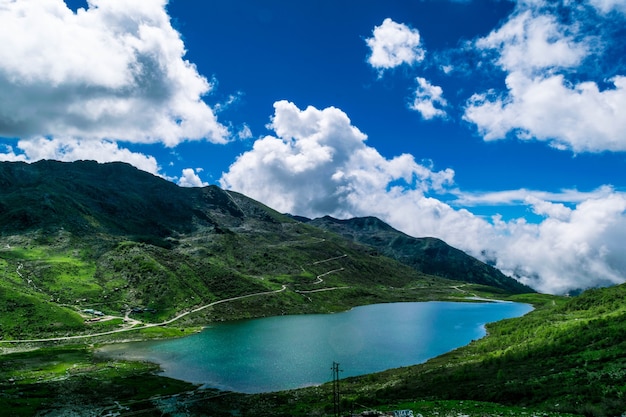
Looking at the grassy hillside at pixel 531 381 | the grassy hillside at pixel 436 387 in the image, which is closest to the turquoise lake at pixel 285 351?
the grassy hillside at pixel 436 387

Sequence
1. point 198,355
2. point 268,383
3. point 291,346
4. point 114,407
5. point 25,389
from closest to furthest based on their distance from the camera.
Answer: point 114,407 < point 25,389 < point 268,383 < point 198,355 < point 291,346

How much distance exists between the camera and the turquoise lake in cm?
10806

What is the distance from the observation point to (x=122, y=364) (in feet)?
394

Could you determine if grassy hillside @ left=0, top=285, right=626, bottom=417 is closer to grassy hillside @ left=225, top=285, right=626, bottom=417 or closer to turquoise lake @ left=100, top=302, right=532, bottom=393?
grassy hillside @ left=225, top=285, right=626, bottom=417

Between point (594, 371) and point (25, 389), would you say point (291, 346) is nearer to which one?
point (25, 389)

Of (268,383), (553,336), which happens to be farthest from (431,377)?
(268,383)

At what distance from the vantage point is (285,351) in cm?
13762

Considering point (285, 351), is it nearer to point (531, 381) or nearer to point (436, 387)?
point (436, 387)

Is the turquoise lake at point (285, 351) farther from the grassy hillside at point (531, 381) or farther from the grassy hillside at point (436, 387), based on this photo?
the grassy hillside at point (531, 381)

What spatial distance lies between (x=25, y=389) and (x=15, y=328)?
255ft

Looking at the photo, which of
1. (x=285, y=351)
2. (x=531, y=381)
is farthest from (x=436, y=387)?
(x=285, y=351)

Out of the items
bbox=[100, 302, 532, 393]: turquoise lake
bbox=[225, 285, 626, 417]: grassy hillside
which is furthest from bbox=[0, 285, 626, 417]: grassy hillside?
bbox=[100, 302, 532, 393]: turquoise lake

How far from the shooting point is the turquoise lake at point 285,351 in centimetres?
10806

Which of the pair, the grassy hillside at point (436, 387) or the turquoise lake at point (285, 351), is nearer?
the grassy hillside at point (436, 387)
